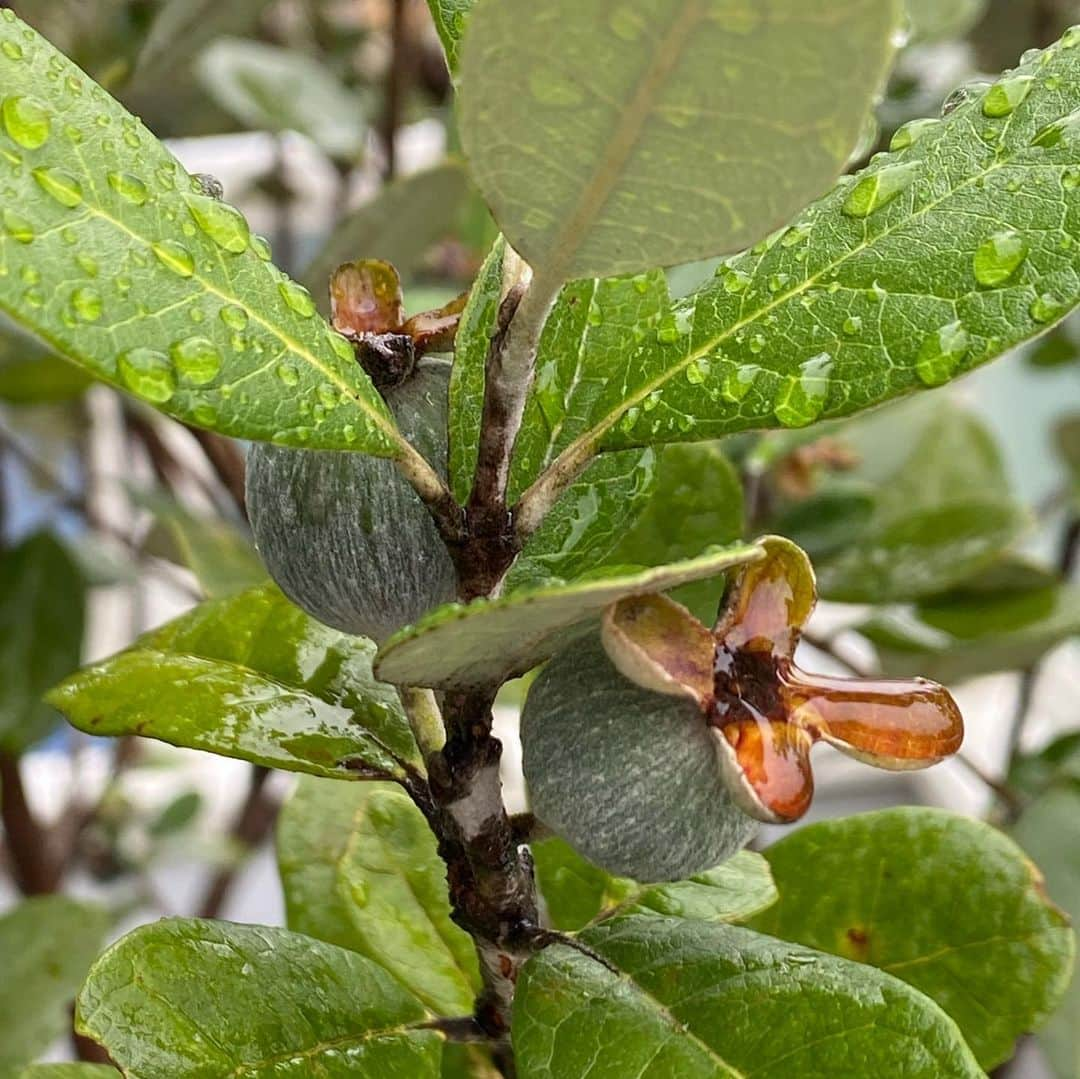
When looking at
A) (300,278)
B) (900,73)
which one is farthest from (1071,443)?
(300,278)

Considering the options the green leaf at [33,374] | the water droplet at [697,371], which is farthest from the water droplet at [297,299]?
the green leaf at [33,374]

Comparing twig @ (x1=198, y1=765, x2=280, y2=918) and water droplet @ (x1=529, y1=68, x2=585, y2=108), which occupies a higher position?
water droplet @ (x1=529, y1=68, x2=585, y2=108)

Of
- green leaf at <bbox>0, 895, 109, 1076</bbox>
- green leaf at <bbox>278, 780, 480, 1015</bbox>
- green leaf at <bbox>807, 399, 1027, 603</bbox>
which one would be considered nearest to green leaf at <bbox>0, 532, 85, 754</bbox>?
green leaf at <bbox>0, 895, 109, 1076</bbox>

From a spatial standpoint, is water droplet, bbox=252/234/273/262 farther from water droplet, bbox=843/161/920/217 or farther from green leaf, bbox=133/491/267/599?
green leaf, bbox=133/491/267/599

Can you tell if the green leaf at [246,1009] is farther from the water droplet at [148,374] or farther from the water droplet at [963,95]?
the water droplet at [963,95]

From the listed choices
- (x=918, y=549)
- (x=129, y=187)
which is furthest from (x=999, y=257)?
(x=918, y=549)

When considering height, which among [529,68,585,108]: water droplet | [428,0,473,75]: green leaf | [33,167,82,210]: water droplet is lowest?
[33,167,82,210]: water droplet

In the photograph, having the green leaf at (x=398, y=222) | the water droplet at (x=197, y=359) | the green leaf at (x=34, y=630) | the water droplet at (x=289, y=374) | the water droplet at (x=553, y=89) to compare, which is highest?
the water droplet at (x=553, y=89)

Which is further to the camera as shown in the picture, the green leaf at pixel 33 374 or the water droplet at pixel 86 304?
the green leaf at pixel 33 374

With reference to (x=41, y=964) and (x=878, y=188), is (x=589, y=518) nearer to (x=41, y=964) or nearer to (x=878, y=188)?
(x=878, y=188)
